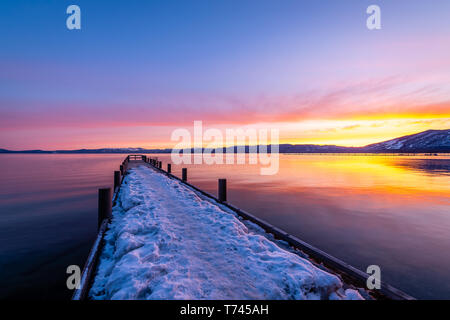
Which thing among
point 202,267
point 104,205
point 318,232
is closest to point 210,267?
point 202,267

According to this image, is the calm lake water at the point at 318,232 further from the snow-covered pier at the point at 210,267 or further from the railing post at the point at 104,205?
the snow-covered pier at the point at 210,267

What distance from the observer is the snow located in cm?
345

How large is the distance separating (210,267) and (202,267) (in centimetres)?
16

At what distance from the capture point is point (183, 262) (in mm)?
4359

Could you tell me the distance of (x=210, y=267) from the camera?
4.21m

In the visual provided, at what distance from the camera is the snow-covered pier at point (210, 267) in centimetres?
345

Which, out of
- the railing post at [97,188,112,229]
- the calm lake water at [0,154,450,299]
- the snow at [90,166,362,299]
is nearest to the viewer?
the snow at [90,166,362,299]

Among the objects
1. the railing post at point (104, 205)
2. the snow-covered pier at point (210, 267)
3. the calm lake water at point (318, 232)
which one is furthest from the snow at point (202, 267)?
the calm lake water at point (318, 232)

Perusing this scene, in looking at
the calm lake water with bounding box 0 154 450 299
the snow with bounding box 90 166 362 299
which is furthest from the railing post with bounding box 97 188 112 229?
the calm lake water with bounding box 0 154 450 299

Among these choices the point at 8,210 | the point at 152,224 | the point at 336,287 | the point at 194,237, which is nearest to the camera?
the point at 336,287

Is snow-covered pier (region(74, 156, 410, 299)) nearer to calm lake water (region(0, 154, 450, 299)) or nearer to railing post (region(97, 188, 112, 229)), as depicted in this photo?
railing post (region(97, 188, 112, 229))
